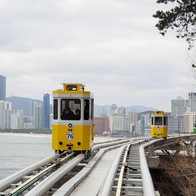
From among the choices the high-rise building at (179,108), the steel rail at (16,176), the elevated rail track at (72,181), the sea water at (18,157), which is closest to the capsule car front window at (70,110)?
the elevated rail track at (72,181)

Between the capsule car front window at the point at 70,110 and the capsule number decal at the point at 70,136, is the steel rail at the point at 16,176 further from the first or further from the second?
the capsule car front window at the point at 70,110

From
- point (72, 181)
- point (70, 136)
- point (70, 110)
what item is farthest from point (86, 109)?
point (72, 181)

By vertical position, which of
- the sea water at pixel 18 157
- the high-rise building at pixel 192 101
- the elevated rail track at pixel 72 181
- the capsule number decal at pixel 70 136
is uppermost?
the high-rise building at pixel 192 101

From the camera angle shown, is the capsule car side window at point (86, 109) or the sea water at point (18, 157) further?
the sea water at point (18, 157)

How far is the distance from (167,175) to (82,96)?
68.6ft

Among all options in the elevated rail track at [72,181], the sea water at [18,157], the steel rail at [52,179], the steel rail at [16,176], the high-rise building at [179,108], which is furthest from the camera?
the high-rise building at [179,108]

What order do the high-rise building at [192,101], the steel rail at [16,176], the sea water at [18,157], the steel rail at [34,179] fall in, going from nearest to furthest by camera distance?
the steel rail at [34,179], the steel rail at [16,176], the high-rise building at [192,101], the sea water at [18,157]

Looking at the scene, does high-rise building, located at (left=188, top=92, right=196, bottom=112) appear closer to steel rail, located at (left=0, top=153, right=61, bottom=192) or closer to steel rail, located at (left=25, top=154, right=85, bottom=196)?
steel rail, located at (left=25, top=154, right=85, bottom=196)

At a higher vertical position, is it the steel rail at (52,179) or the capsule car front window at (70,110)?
the capsule car front window at (70,110)

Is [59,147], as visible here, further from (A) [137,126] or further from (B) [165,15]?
(A) [137,126]

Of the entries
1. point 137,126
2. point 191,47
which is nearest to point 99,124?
point 137,126

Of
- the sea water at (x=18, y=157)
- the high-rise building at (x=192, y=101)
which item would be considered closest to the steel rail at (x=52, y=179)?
the high-rise building at (x=192, y=101)

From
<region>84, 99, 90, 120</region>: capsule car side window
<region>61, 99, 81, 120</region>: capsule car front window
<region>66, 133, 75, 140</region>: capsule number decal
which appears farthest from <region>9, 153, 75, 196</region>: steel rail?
<region>84, 99, 90, 120</region>: capsule car side window

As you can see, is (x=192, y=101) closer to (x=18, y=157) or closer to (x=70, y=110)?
(x=70, y=110)
